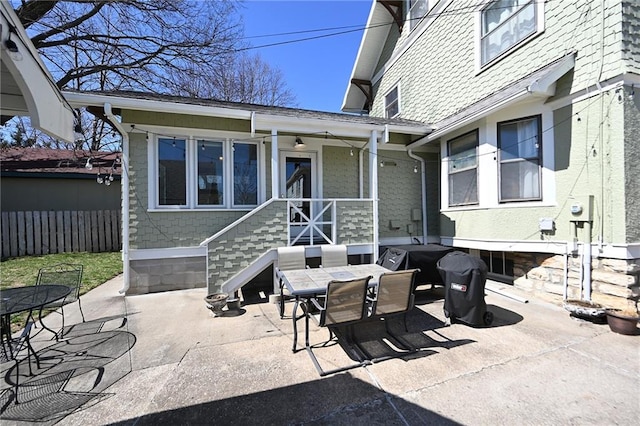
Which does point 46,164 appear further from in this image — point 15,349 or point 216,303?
point 216,303

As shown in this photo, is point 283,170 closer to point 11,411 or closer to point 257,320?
point 257,320

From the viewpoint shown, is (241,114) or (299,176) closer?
(241,114)

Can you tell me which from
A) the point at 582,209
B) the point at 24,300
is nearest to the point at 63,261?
the point at 24,300

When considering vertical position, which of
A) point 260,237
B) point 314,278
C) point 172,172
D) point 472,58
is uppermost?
point 472,58

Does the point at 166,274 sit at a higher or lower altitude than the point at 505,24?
lower

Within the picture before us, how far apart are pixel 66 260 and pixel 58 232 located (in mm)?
1926

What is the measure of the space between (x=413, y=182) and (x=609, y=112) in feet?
13.6

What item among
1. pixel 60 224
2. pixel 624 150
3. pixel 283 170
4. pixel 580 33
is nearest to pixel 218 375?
pixel 283 170

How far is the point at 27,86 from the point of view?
7.02ft

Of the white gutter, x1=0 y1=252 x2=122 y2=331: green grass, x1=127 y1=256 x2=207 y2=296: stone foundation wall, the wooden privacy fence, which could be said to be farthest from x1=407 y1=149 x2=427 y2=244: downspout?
the wooden privacy fence

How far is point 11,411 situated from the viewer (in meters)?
2.54

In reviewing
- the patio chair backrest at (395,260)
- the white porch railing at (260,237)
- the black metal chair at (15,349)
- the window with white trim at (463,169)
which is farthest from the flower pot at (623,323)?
the black metal chair at (15,349)

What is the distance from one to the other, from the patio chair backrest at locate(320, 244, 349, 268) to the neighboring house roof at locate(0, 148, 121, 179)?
338 inches

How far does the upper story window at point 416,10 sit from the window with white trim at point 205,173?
22.5 ft
